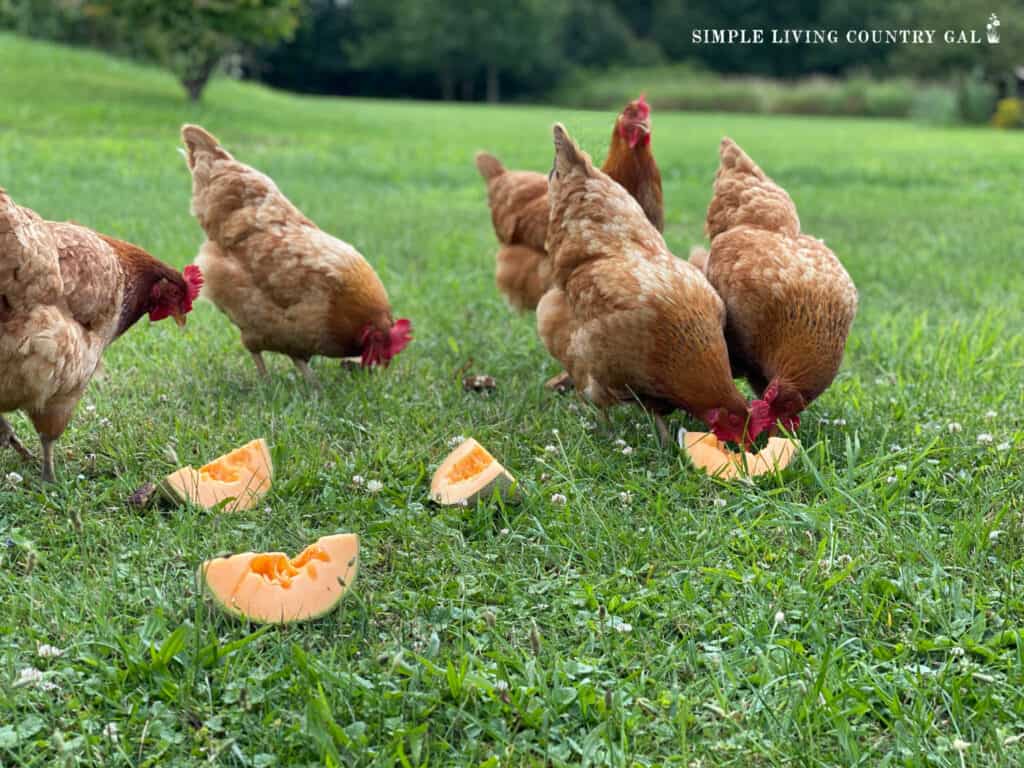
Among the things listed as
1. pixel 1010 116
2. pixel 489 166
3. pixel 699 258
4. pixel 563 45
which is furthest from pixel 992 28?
pixel 563 45

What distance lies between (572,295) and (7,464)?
2.22 m

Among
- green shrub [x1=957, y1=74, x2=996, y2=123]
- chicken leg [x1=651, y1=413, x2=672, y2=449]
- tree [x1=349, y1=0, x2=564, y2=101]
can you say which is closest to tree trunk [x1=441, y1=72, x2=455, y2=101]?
tree [x1=349, y1=0, x2=564, y2=101]

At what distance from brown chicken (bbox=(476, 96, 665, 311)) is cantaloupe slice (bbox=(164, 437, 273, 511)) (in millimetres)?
1965

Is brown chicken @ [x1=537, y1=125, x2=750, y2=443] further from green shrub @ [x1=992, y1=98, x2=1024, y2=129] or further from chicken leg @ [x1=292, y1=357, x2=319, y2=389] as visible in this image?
green shrub @ [x1=992, y1=98, x2=1024, y2=129]

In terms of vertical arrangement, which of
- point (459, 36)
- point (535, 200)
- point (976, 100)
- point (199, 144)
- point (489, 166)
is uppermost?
point (459, 36)

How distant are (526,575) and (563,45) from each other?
4155 centimetres

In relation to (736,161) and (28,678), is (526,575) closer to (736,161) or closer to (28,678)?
(28,678)

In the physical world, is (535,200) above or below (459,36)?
below

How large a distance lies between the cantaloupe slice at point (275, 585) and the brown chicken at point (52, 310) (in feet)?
3.38

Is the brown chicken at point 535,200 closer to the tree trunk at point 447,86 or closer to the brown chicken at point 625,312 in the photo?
the brown chicken at point 625,312

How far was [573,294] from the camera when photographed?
398 cm

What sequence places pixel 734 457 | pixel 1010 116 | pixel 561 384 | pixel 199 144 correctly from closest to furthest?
pixel 734 457
pixel 561 384
pixel 199 144
pixel 1010 116

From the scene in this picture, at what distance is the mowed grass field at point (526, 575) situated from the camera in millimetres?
2123

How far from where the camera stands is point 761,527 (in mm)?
3049
